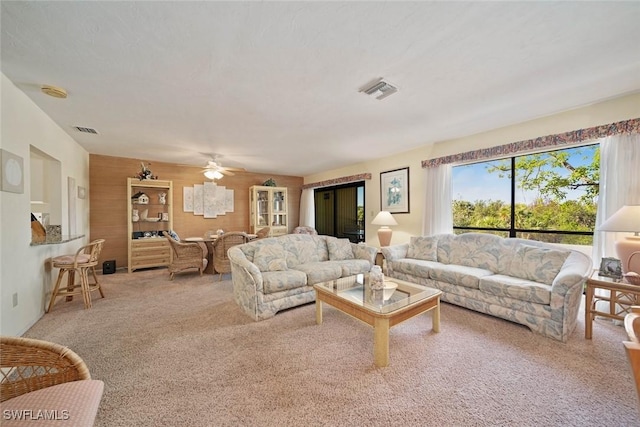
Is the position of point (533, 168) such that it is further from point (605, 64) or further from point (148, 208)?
point (148, 208)

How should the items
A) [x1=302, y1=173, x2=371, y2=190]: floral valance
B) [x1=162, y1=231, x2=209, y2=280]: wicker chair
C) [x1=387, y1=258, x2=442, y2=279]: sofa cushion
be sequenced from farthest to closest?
[x1=302, y1=173, x2=371, y2=190]: floral valance, [x1=162, y1=231, x2=209, y2=280]: wicker chair, [x1=387, y1=258, x2=442, y2=279]: sofa cushion

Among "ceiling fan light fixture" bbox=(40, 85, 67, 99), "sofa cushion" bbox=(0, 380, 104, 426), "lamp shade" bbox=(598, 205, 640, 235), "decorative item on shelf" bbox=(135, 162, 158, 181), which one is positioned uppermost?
"ceiling fan light fixture" bbox=(40, 85, 67, 99)

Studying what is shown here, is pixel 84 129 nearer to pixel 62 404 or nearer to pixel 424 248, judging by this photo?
pixel 62 404

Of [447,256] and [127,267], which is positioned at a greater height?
[447,256]

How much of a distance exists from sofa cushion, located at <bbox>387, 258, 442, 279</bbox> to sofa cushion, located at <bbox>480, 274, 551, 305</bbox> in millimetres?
687

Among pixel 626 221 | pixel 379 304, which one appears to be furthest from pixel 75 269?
pixel 626 221

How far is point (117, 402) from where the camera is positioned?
59.3 inches

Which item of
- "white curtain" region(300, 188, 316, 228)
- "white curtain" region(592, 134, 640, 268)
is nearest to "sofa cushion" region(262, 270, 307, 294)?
"white curtain" region(592, 134, 640, 268)

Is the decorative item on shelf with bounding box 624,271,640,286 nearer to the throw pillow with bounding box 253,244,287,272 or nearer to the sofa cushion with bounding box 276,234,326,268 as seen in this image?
the sofa cushion with bounding box 276,234,326,268

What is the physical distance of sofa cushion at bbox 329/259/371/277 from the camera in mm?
3379

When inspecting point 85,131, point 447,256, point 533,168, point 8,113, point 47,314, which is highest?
point 85,131

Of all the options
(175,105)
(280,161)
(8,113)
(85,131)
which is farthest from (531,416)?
(85,131)

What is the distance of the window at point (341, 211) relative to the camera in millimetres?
5969

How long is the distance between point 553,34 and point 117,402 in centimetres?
368
